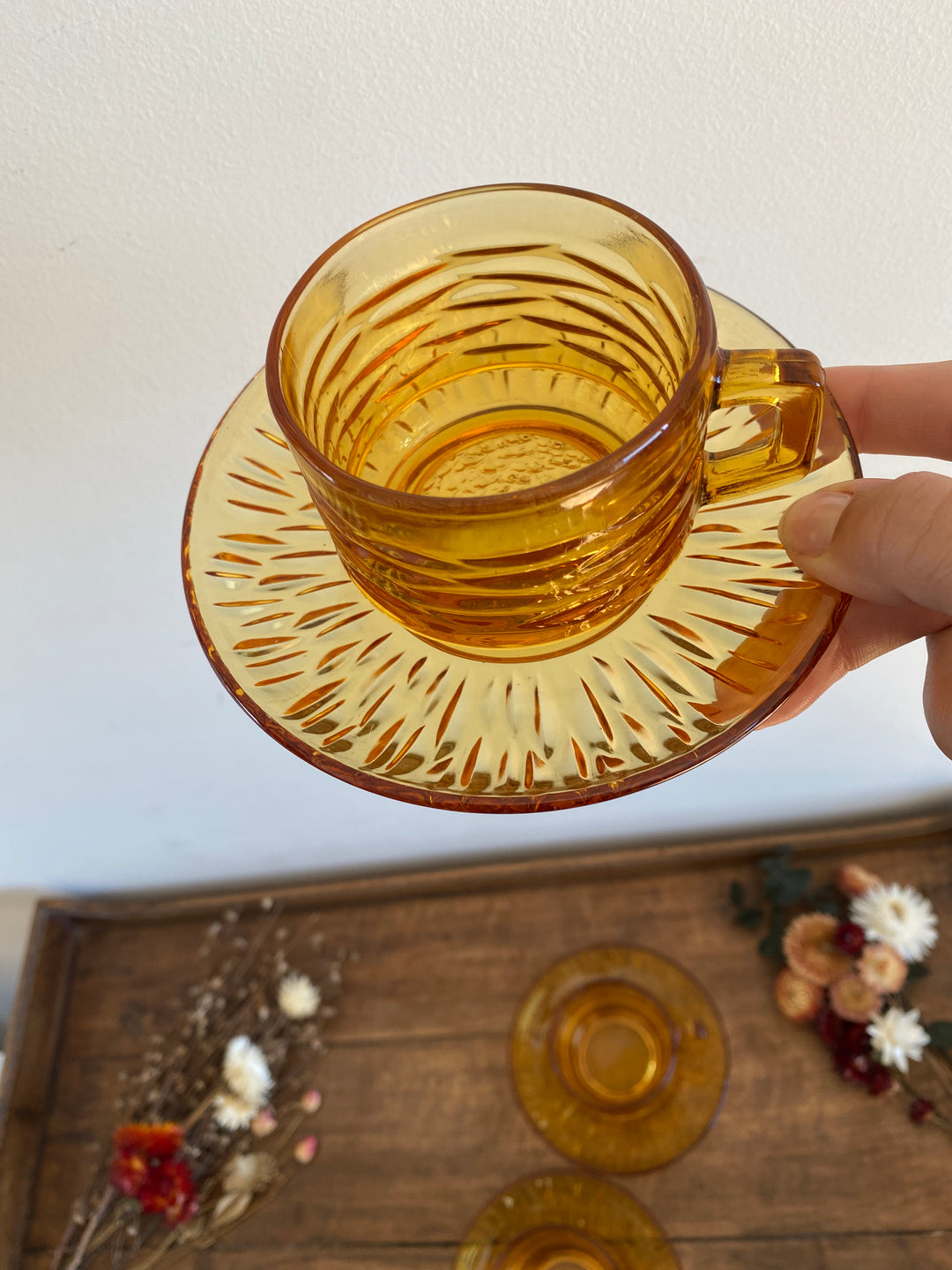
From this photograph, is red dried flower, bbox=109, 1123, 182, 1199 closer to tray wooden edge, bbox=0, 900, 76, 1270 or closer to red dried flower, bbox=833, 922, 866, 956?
tray wooden edge, bbox=0, 900, 76, 1270

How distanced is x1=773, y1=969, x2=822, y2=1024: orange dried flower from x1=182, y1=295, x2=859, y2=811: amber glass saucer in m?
0.61

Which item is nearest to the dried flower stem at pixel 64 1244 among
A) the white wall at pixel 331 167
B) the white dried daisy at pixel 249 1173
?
the white dried daisy at pixel 249 1173

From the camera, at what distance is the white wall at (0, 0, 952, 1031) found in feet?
0.87

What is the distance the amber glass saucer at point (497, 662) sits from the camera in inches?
8.0

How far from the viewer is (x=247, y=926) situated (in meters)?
0.83

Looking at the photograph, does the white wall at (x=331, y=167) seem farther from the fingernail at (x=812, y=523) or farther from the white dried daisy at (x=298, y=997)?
the white dried daisy at (x=298, y=997)

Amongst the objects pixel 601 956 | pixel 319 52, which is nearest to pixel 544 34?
pixel 319 52

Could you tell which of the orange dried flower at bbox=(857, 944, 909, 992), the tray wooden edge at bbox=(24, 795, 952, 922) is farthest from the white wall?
the orange dried flower at bbox=(857, 944, 909, 992)

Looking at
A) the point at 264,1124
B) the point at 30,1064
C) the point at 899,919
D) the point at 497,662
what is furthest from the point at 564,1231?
the point at 497,662

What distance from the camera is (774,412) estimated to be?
0.74 feet

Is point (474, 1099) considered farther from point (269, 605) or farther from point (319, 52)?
point (319, 52)

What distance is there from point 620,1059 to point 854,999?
0.21 m

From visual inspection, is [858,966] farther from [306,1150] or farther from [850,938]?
[306,1150]

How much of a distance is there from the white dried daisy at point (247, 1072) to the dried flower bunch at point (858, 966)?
1.45 ft
